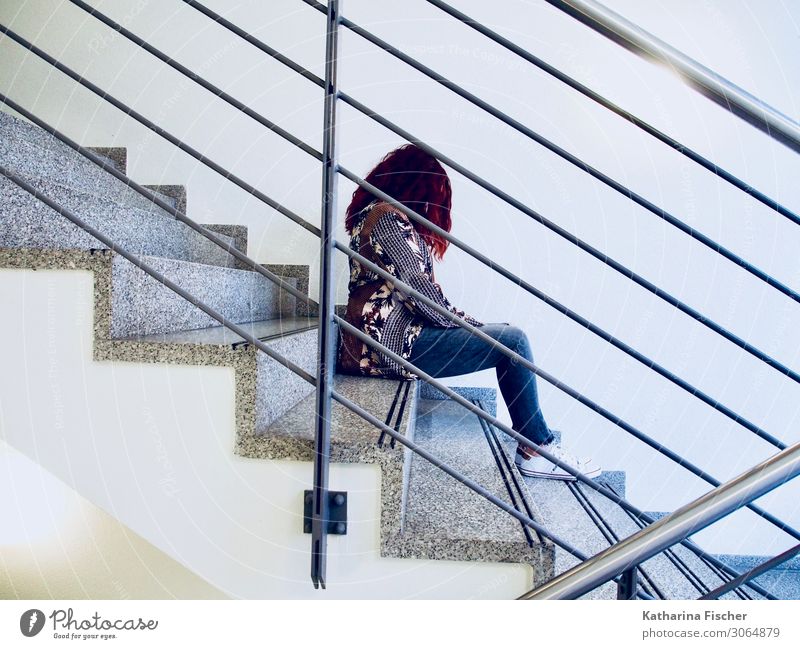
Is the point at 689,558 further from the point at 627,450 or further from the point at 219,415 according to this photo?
the point at 219,415

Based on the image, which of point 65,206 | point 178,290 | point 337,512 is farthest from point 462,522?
point 65,206

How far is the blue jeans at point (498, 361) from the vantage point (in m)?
1.02

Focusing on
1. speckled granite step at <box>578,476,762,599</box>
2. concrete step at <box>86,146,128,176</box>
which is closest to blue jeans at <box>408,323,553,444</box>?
speckled granite step at <box>578,476,762,599</box>

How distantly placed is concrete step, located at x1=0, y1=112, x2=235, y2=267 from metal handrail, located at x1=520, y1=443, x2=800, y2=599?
32.3 inches

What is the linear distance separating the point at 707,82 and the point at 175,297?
700mm

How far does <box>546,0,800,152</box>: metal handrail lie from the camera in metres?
0.50

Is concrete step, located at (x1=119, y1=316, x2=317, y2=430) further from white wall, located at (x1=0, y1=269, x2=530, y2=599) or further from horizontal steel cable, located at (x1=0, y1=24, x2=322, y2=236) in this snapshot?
horizontal steel cable, located at (x1=0, y1=24, x2=322, y2=236)

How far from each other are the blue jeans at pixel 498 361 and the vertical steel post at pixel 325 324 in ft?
1.59

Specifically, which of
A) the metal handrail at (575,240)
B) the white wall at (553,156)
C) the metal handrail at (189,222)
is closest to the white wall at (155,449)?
the metal handrail at (189,222)

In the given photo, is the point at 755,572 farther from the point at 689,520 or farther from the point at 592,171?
the point at 592,171

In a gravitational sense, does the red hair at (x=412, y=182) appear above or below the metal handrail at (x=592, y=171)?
above

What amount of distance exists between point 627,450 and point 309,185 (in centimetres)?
129

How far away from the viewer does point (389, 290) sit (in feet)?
3.42

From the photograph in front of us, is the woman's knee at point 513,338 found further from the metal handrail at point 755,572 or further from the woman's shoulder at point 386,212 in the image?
the metal handrail at point 755,572
